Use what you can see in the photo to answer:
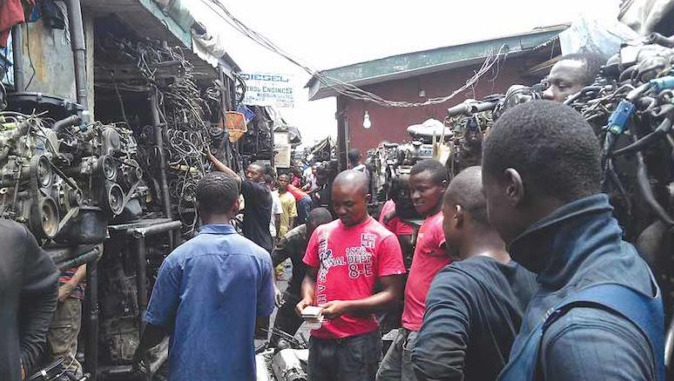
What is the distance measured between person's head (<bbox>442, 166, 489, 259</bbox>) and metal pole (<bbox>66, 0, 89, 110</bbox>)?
4240mm

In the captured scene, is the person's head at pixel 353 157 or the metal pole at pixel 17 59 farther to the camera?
the person's head at pixel 353 157

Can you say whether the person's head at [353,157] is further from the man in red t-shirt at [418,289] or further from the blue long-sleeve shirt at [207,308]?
the blue long-sleeve shirt at [207,308]

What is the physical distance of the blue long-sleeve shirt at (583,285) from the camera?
1014mm

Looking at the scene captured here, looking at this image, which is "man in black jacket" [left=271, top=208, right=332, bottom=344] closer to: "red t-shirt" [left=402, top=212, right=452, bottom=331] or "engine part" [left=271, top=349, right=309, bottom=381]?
"engine part" [left=271, top=349, right=309, bottom=381]

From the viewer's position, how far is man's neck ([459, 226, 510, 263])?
2252 mm

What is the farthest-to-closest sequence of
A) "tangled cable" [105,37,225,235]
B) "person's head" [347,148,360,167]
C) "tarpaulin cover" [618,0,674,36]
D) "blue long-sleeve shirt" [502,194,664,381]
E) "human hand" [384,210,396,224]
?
"person's head" [347,148,360,167] < "tangled cable" [105,37,225,235] < "human hand" [384,210,396,224] < "tarpaulin cover" [618,0,674,36] < "blue long-sleeve shirt" [502,194,664,381]

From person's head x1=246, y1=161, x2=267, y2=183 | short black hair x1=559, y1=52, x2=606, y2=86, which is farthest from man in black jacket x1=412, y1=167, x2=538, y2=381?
person's head x1=246, y1=161, x2=267, y2=183

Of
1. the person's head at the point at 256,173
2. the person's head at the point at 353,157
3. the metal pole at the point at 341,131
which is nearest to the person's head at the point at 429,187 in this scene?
the person's head at the point at 256,173

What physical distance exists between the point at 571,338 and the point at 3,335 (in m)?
2.42

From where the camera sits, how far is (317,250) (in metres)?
4.00

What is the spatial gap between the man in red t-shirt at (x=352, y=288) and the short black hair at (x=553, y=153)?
2366 millimetres

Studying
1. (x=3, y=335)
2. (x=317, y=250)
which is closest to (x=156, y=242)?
(x=317, y=250)

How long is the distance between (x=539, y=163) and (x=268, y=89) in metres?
10.8

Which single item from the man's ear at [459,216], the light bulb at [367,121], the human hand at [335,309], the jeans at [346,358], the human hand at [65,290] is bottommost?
the jeans at [346,358]
